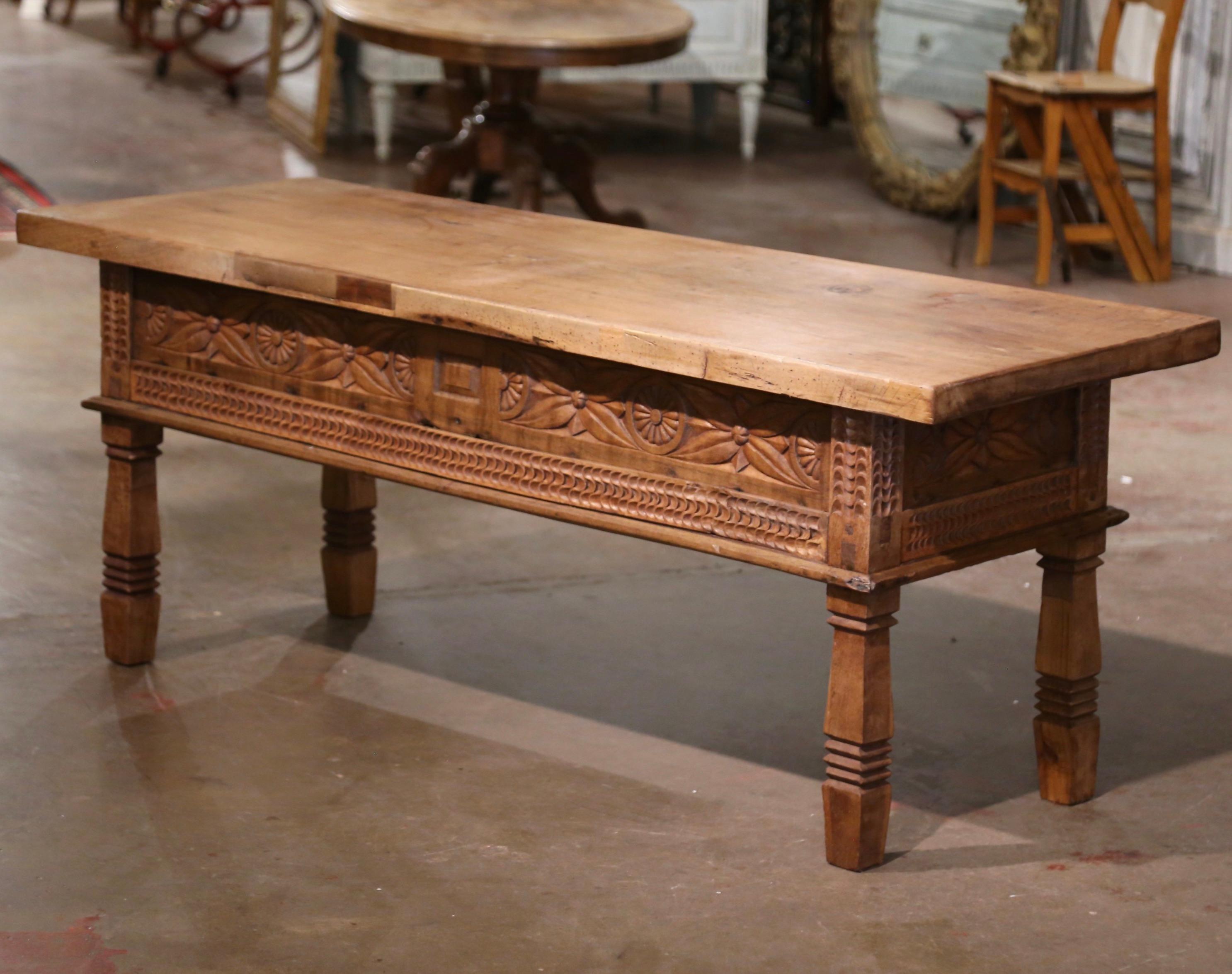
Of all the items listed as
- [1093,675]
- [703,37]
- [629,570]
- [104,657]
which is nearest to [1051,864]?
[1093,675]

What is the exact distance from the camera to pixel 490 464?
9.75 feet

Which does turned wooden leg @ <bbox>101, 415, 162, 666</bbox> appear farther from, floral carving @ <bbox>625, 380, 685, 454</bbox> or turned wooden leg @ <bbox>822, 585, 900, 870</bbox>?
turned wooden leg @ <bbox>822, 585, 900, 870</bbox>

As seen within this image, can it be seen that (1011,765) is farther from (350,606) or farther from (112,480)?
(112,480)

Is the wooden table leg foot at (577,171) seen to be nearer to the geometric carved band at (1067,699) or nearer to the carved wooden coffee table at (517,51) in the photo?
the carved wooden coffee table at (517,51)

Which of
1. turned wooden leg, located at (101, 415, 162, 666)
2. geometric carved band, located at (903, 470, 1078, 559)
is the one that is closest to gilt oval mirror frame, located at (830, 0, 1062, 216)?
turned wooden leg, located at (101, 415, 162, 666)

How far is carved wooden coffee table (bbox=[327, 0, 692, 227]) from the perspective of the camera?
644 centimetres

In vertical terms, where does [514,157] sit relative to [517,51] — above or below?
below

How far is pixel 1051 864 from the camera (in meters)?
2.84

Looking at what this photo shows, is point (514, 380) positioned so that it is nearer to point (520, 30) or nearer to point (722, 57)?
point (520, 30)

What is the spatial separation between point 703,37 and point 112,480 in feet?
20.8

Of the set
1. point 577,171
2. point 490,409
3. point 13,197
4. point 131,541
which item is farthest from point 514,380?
point 13,197

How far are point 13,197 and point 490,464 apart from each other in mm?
5500

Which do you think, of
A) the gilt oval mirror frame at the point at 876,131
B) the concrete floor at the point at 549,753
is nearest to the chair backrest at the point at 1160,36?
the gilt oval mirror frame at the point at 876,131

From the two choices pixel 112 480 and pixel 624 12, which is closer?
pixel 112 480
